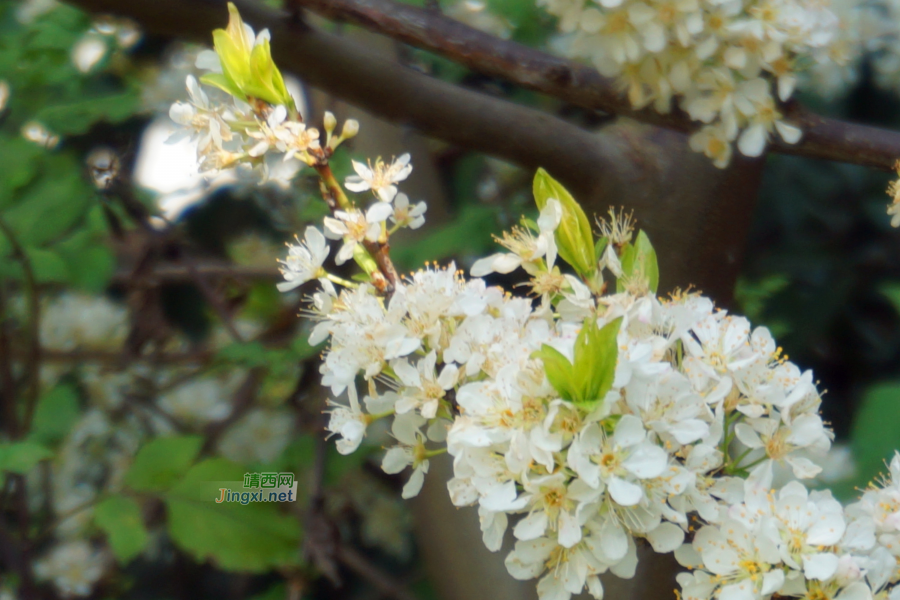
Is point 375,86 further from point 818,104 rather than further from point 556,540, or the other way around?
point 818,104

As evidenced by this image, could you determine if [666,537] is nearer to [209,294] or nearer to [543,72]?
[543,72]

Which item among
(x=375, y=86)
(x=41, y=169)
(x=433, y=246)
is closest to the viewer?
(x=375, y=86)

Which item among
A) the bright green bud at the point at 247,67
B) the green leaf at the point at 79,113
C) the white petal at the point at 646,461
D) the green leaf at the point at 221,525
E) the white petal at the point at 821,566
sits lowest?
the green leaf at the point at 221,525

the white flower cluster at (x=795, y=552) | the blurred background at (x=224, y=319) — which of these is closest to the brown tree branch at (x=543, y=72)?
the blurred background at (x=224, y=319)

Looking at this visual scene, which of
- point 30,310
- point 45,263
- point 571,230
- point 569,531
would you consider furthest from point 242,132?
point 30,310

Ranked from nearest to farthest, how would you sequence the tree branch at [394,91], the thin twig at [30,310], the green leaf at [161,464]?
the tree branch at [394,91] < the thin twig at [30,310] < the green leaf at [161,464]

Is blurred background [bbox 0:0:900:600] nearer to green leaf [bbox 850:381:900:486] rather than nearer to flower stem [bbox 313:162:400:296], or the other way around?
green leaf [bbox 850:381:900:486]

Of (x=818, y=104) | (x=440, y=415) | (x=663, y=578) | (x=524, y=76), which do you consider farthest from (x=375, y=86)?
(x=818, y=104)

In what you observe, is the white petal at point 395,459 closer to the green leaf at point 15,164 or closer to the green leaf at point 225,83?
the green leaf at point 225,83
